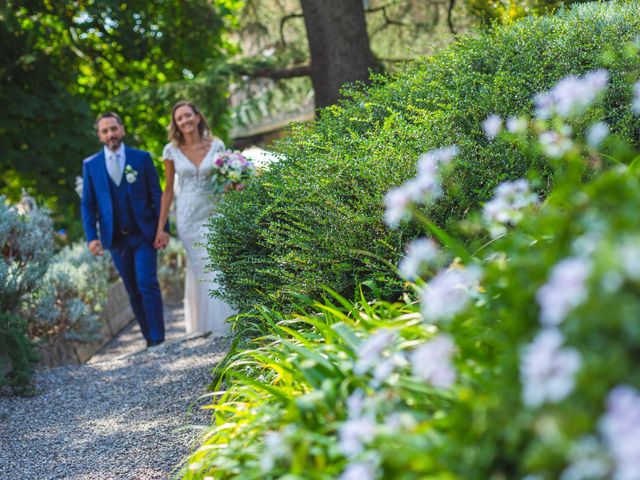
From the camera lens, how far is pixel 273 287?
4680 millimetres

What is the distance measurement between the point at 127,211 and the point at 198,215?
70 centimetres

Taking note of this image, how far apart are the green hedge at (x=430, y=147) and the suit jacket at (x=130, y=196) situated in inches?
116

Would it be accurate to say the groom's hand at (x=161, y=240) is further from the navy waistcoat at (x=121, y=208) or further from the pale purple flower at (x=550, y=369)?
the pale purple flower at (x=550, y=369)

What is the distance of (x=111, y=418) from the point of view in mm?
4902

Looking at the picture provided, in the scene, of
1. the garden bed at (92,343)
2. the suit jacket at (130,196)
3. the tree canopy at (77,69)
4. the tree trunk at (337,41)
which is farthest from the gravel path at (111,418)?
the tree canopy at (77,69)

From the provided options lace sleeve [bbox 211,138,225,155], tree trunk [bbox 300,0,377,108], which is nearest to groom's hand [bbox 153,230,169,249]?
lace sleeve [bbox 211,138,225,155]

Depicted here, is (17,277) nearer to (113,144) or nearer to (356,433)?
(113,144)

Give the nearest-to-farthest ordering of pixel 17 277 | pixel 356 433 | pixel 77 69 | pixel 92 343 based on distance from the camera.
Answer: pixel 356 433 → pixel 17 277 → pixel 92 343 → pixel 77 69

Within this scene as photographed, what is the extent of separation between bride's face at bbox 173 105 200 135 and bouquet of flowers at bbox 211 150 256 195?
1.75 ft

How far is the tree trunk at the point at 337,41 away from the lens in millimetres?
9016

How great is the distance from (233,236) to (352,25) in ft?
15.3

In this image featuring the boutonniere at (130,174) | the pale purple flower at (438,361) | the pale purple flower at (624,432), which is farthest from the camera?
the boutonniere at (130,174)

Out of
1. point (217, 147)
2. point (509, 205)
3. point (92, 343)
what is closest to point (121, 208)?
point (217, 147)

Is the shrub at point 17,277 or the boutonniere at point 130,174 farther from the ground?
the boutonniere at point 130,174
